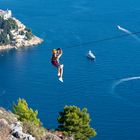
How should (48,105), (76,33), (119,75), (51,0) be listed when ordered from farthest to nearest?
(51,0) < (76,33) < (119,75) < (48,105)

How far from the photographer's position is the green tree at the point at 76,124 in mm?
13648

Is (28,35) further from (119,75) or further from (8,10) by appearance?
(119,75)

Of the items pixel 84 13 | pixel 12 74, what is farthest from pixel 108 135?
pixel 84 13

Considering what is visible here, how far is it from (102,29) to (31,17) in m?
8.62

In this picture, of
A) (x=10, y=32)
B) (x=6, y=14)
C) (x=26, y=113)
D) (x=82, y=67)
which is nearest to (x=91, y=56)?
(x=82, y=67)

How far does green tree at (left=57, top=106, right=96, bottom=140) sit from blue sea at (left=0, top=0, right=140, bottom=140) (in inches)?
328

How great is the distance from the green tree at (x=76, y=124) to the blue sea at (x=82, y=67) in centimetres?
834

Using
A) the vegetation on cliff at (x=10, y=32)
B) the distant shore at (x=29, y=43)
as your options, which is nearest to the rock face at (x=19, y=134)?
the distant shore at (x=29, y=43)

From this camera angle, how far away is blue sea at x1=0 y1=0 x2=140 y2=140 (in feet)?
91.9

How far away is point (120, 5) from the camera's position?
51969 mm

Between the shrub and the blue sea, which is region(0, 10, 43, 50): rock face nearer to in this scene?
the blue sea

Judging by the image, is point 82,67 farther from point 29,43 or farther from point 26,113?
point 26,113

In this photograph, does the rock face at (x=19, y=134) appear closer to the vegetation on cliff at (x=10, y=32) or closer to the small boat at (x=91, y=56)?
the small boat at (x=91, y=56)

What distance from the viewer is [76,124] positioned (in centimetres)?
1374
